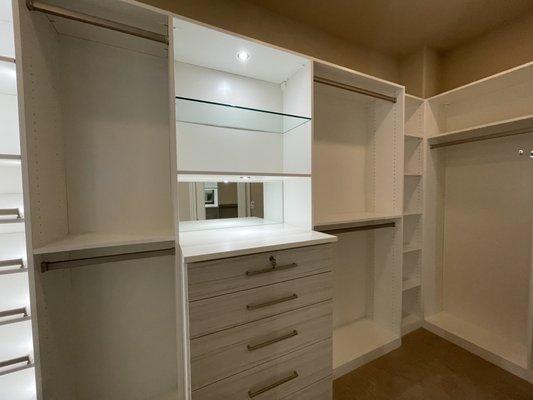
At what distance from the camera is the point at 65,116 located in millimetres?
1160

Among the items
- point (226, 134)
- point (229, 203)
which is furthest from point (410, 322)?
point (226, 134)

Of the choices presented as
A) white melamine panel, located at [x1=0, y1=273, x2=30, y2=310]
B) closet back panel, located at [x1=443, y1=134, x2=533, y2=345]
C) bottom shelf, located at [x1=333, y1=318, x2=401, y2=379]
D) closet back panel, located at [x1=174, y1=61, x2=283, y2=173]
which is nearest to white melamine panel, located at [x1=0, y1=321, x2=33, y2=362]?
white melamine panel, located at [x1=0, y1=273, x2=30, y2=310]

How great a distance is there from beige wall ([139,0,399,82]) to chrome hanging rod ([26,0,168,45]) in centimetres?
46

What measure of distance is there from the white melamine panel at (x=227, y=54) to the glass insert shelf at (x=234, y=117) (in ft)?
0.93

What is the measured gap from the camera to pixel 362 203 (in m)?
2.14

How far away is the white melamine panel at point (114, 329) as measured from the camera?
1184 mm

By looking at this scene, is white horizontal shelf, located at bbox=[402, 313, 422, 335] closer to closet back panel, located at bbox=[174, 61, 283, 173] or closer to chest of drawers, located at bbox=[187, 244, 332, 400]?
chest of drawers, located at bbox=[187, 244, 332, 400]

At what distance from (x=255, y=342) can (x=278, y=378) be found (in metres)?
0.26

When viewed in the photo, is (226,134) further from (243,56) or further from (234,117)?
(243,56)

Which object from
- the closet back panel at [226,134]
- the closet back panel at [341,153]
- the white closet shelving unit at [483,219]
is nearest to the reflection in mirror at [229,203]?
the closet back panel at [226,134]

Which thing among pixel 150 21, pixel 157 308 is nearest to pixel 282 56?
pixel 150 21

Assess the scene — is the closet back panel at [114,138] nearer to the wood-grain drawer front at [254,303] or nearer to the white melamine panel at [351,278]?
the wood-grain drawer front at [254,303]

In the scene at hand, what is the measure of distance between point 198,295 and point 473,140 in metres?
2.40

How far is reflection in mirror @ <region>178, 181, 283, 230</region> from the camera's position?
1512mm
